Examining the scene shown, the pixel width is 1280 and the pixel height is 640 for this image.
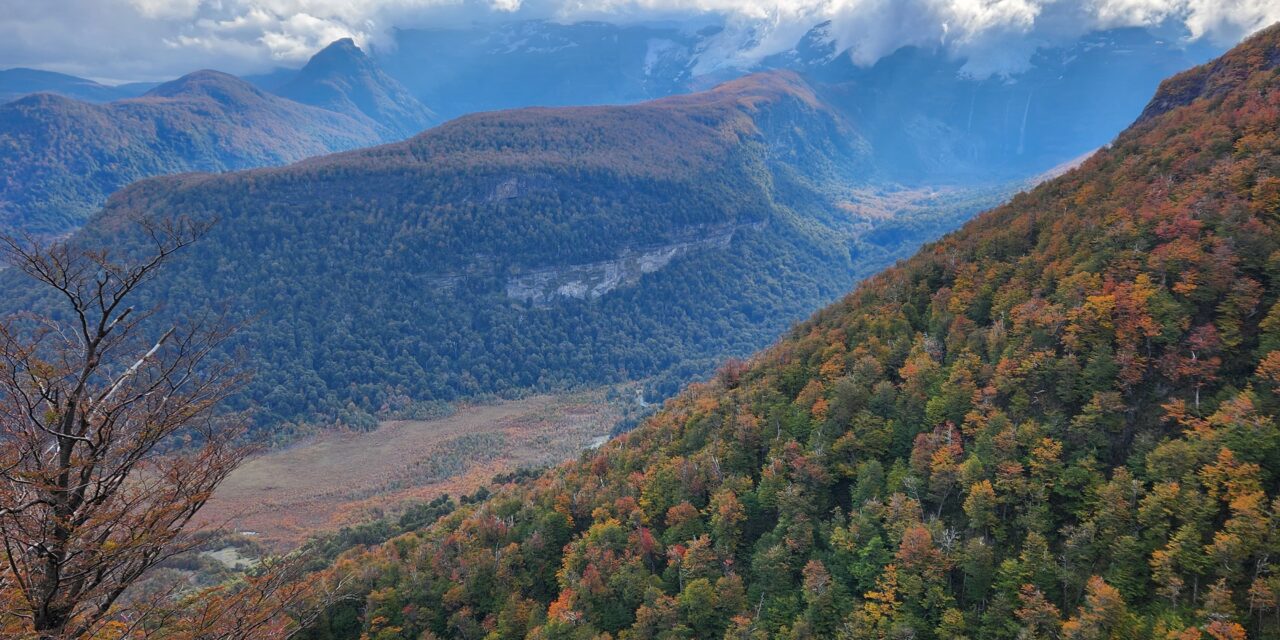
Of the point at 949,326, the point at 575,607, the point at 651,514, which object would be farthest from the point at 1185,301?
the point at 575,607

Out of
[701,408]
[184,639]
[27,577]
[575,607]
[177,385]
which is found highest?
[177,385]

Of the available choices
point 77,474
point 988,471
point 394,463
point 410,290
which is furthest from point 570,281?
point 77,474

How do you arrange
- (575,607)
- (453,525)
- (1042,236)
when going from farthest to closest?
(453,525) < (1042,236) < (575,607)

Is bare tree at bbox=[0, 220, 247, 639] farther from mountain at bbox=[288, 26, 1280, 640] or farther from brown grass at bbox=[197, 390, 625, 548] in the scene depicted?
brown grass at bbox=[197, 390, 625, 548]

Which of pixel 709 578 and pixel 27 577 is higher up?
pixel 27 577

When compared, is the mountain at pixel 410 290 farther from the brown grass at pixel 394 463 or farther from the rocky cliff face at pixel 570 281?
the brown grass at pixel 394 463

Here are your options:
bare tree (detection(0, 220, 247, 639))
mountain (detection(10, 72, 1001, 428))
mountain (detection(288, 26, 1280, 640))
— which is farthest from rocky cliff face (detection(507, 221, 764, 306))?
bare tree (detection(0, 220, 247, 639))

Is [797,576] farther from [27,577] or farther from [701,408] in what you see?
[27,577]

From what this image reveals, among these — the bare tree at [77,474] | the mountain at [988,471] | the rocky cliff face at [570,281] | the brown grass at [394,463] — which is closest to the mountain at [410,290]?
the rocky cliff face at [570,281]
